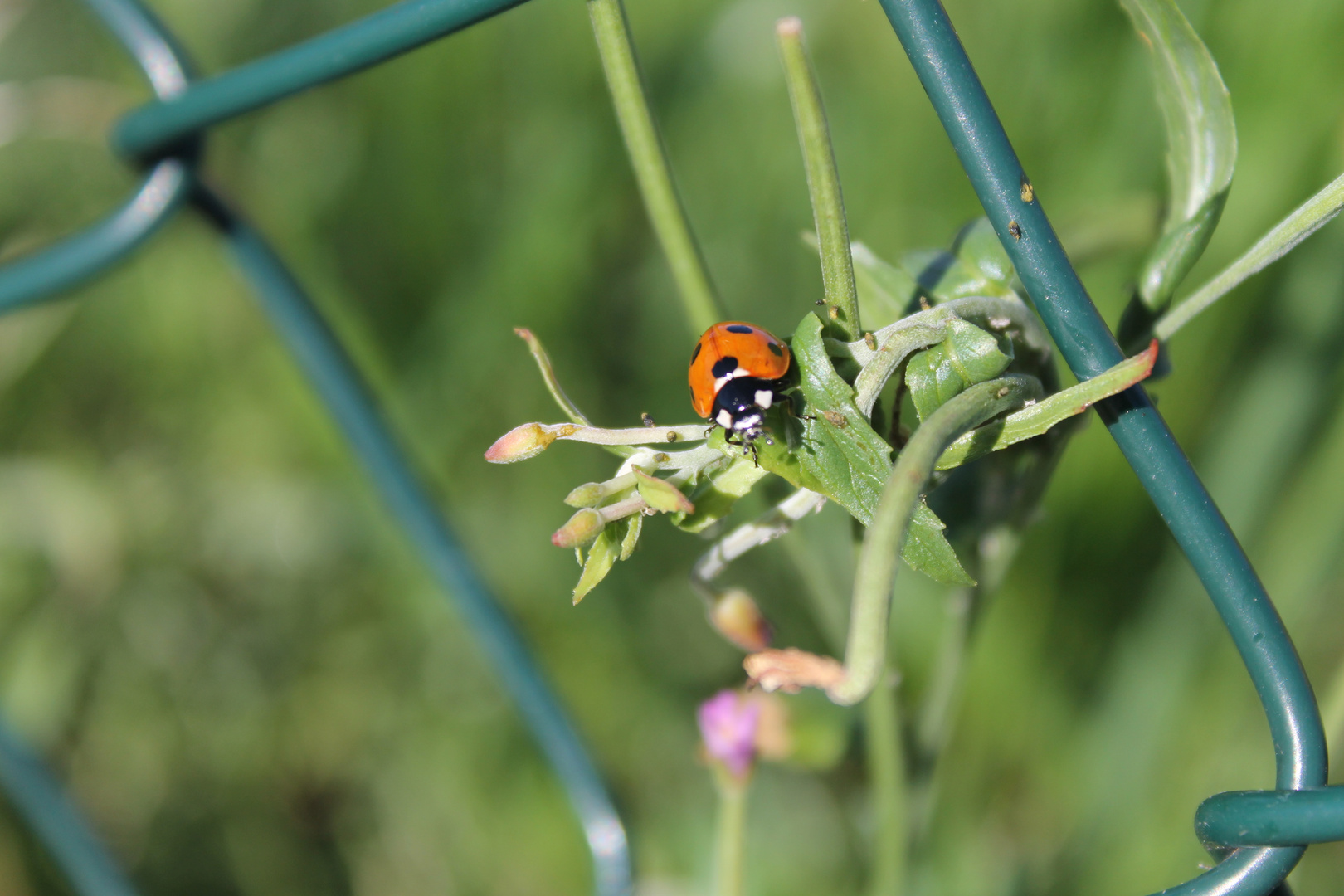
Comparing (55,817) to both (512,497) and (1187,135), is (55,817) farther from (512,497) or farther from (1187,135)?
(1187,135)

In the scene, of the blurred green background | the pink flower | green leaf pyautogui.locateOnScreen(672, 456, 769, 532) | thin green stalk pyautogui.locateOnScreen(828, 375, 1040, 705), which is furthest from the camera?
the blurred green background

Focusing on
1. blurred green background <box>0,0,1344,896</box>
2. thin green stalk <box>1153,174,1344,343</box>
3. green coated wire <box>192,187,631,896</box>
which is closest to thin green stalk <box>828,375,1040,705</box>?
thin green stalk <box>1153,174,1344,343</box>

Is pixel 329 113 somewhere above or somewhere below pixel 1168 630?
above

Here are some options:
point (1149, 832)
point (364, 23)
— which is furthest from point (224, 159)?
point (1149, 832)

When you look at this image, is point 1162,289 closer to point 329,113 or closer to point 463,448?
point 463,448

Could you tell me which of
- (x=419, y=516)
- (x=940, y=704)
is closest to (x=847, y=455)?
(x=940, y=704)

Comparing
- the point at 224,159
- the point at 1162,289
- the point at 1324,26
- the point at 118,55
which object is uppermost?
the point at 118,55

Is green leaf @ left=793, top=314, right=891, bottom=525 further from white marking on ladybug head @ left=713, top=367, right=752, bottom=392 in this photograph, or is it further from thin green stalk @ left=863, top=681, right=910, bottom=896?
thin green stalk @ left=863, top=681, right=910, bottom=896

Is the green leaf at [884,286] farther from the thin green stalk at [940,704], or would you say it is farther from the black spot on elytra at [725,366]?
the thin green stalk at [940,704]
